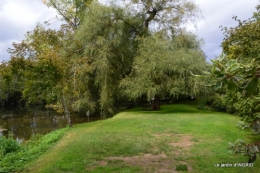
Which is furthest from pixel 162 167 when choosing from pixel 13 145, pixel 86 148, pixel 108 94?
pixel 108 94

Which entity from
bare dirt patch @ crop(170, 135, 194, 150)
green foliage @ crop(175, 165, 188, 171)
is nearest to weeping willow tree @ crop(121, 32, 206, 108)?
bare dirt patch @ crop(170, 135, 194, 150)

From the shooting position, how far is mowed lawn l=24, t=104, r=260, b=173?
6355 mm

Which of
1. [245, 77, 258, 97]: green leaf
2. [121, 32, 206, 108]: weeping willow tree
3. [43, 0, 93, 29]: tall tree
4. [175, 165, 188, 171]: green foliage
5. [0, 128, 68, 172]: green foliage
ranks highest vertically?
[43, 0, 93, 29]: tall tree

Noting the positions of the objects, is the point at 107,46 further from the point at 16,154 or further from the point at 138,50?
the point at 16,154

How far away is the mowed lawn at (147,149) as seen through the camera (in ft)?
20.9

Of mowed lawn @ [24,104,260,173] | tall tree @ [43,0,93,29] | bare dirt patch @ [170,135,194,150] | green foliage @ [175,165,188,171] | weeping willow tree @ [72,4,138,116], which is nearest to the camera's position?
green foliage @ [175,165,188,171]

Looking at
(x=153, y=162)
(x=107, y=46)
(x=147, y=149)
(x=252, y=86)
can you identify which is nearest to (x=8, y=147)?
(x=147, y=149)

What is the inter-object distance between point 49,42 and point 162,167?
9.11m

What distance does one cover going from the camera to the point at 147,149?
783cm

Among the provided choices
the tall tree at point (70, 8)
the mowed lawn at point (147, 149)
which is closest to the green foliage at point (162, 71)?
the mowed lawn at point (147, 149)

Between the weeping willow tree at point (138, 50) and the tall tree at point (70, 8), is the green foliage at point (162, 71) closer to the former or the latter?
the weeping willow tree at point (138, 50)

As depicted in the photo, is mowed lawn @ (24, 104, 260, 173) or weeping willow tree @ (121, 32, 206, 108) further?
weeping willow tree @ (121, 32, 206, 108)

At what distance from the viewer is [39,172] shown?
20.5 feet

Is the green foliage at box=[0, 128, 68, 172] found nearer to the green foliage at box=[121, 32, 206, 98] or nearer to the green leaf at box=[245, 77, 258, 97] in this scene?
the green foliage at box=[121, 32, 206, 98]
